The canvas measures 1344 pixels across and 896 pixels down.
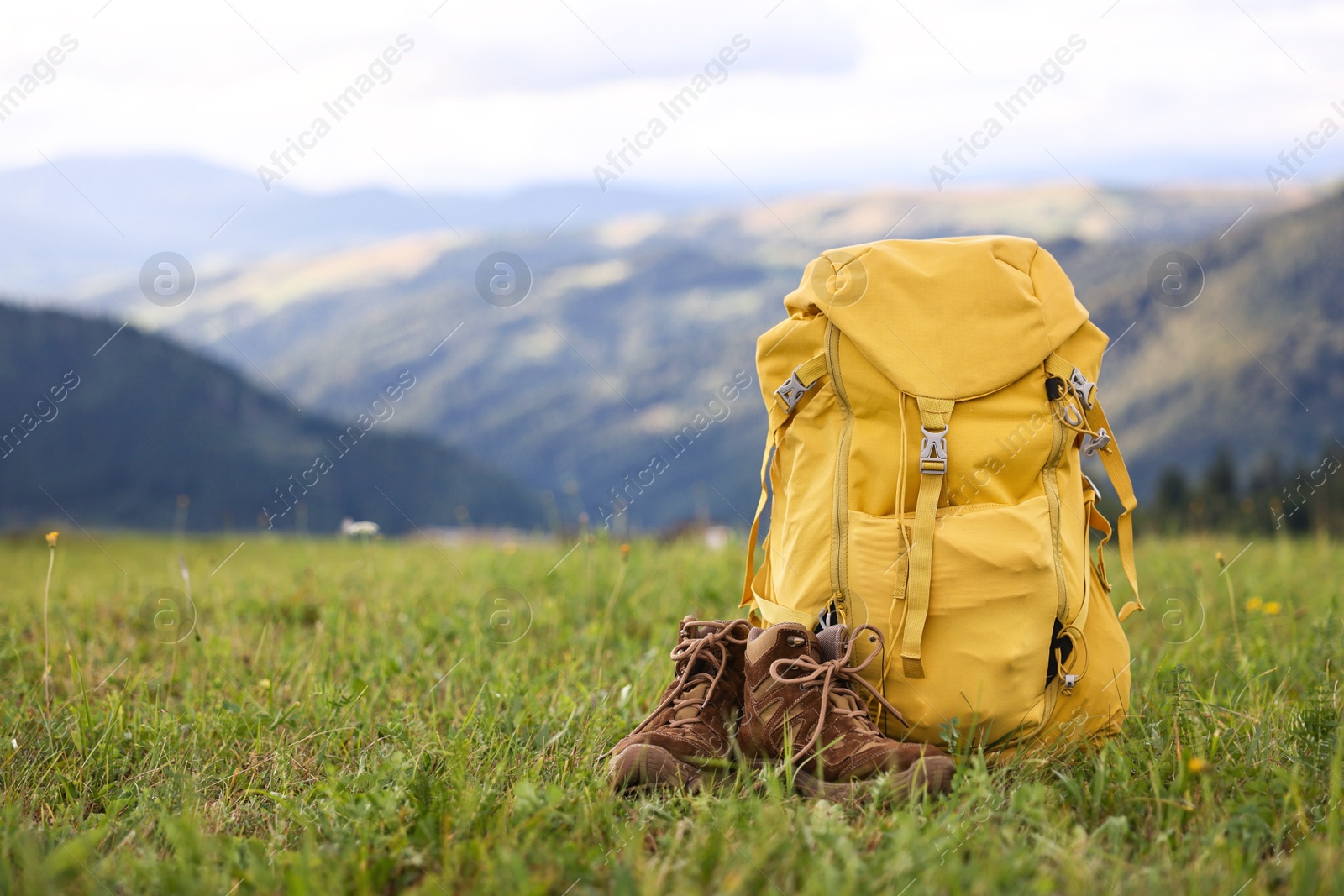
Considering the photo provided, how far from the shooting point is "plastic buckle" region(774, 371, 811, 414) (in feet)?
10.00

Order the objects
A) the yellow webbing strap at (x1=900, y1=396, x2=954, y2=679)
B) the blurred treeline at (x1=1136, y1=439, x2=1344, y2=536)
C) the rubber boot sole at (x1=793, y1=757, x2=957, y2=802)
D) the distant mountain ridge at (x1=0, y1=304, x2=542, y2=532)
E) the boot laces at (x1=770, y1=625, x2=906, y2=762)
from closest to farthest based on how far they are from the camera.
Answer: the rubber boot sole at (x1=793, y1=757, x2=957, y2=802) → the boot laces at (x1=770, y1=625, x2=906, y2=762) → the yellow webbing strap at (x1=900, y1=396, x2=954, y2=679) → the blurred treeline at (x1=1136, y1=439, x2=1344, y2=536) → the distant mountain ridge at (x1=0, y1=304, x2=542, y2=532)

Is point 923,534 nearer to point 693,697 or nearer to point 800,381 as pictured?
point 800,381

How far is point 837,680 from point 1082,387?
4.00ft

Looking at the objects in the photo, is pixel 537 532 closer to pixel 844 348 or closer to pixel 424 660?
pixel 424 660

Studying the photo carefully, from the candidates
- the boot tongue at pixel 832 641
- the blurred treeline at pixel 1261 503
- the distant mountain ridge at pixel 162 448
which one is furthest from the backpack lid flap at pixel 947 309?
the distant mountain ridge at pixel 162 448

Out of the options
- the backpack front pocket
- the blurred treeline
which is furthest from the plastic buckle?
the blurred treeline

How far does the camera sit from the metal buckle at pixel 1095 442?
9.86 feet

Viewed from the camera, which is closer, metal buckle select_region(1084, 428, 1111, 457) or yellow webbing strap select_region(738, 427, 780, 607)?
metal buckle select_region(1084, 428, 1111, 457)

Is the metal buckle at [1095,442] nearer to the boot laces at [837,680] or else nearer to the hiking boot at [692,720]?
the boot laces at [837,680]

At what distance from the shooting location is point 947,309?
298 centimetres

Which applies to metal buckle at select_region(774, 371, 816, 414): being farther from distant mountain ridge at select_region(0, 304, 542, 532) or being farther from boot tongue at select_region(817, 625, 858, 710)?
distant mountain ridge at select_region(0, 304, 542, 532)

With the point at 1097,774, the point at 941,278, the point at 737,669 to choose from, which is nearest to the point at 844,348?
the point at 941,278

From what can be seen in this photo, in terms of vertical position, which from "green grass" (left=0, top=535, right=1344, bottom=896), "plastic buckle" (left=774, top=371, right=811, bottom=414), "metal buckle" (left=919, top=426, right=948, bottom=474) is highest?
"plastic buckle" (left=774, top=371, right=811, bottom=414)

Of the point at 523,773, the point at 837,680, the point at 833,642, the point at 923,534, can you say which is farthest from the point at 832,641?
the point at 523,773
